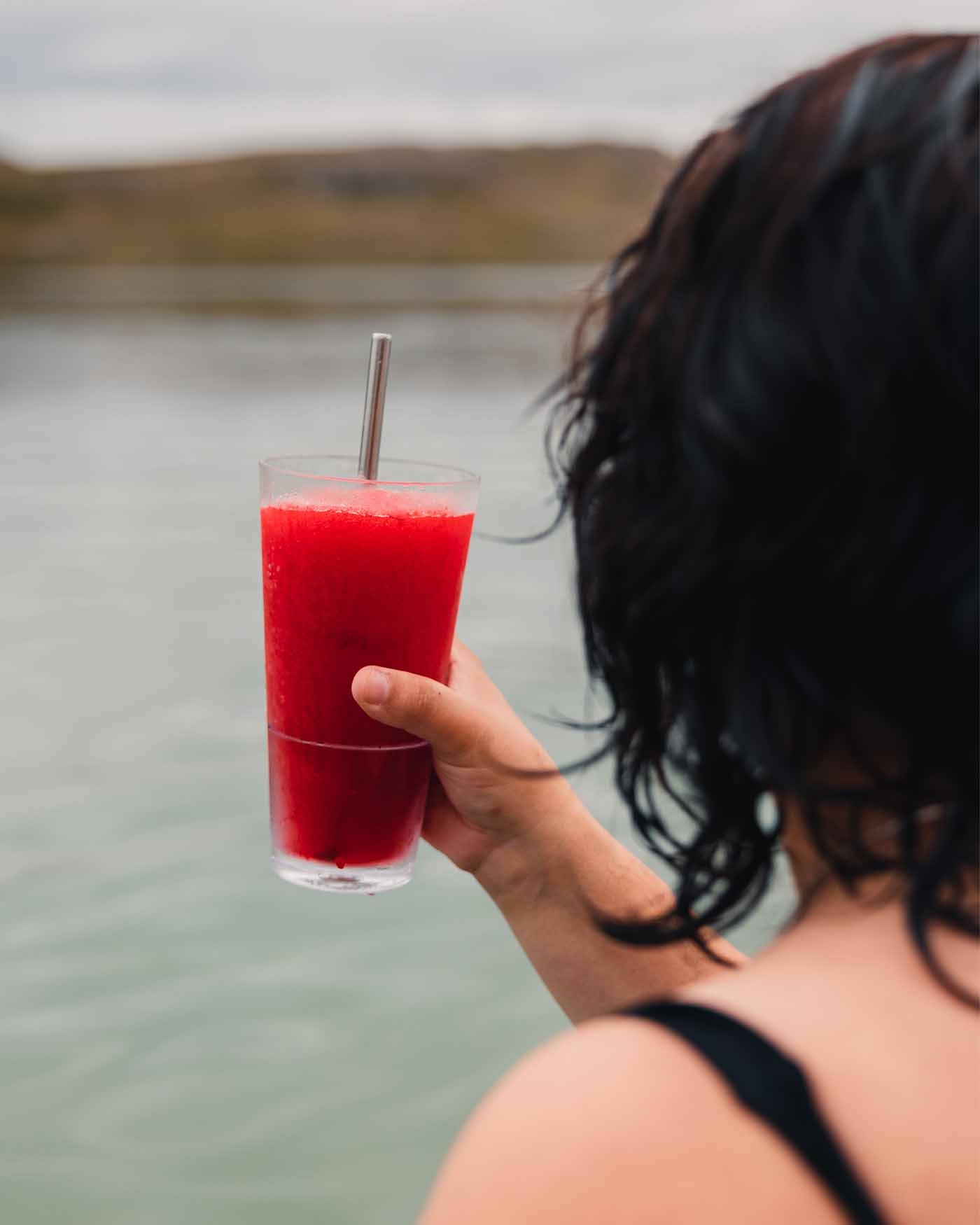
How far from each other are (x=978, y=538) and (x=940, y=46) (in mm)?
296

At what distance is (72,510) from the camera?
36.7 ft

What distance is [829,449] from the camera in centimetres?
95

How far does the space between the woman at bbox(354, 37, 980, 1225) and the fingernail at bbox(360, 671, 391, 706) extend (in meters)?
0.42

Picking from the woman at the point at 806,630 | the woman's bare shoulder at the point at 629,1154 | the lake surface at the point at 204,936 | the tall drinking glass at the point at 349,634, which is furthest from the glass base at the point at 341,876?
the woman's bare shoulder at the point at 629,1154

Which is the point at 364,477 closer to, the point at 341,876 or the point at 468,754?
the point at 468,754

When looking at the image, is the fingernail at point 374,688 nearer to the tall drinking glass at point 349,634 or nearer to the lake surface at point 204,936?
the tall drinking glass at point 349,634

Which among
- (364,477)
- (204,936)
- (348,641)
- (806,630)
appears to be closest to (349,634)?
(348,641)

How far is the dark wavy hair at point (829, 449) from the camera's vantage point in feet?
2.98

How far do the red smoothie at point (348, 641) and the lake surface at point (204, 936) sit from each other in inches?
6.2

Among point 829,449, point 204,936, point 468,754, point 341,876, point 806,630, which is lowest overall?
point 204,936

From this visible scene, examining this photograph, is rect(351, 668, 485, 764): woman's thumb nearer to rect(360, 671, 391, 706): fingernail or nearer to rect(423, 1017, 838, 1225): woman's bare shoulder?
rect(360, 671, 391, 706): fingernail

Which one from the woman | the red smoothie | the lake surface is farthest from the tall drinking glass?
the woman

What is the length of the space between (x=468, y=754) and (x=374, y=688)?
16 centimetres

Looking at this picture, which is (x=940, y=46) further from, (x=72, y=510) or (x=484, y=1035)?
(x=72, y=510)
